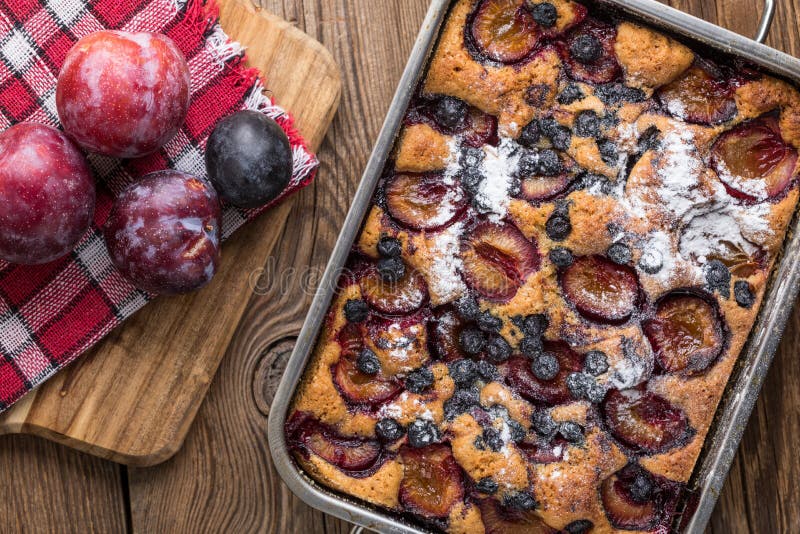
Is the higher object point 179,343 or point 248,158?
point 248,158

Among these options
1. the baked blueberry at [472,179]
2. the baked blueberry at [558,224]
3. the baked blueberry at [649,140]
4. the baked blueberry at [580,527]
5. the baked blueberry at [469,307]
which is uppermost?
the baked blueberry at [649,140]

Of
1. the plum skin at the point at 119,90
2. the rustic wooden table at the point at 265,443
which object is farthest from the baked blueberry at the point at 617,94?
the plum skin at the point at 119,90

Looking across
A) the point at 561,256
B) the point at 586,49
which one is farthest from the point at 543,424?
the point at 586,49

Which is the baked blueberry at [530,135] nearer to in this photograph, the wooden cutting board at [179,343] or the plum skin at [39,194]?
the wooden cutting board at [179,343]

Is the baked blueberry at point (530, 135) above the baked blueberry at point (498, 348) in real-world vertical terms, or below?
above

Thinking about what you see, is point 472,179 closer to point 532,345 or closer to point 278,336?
point 532,345

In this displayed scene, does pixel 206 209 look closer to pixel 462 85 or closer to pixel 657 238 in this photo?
pixel 462 85

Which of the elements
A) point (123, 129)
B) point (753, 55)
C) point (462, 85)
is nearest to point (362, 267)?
point (462, 85)
